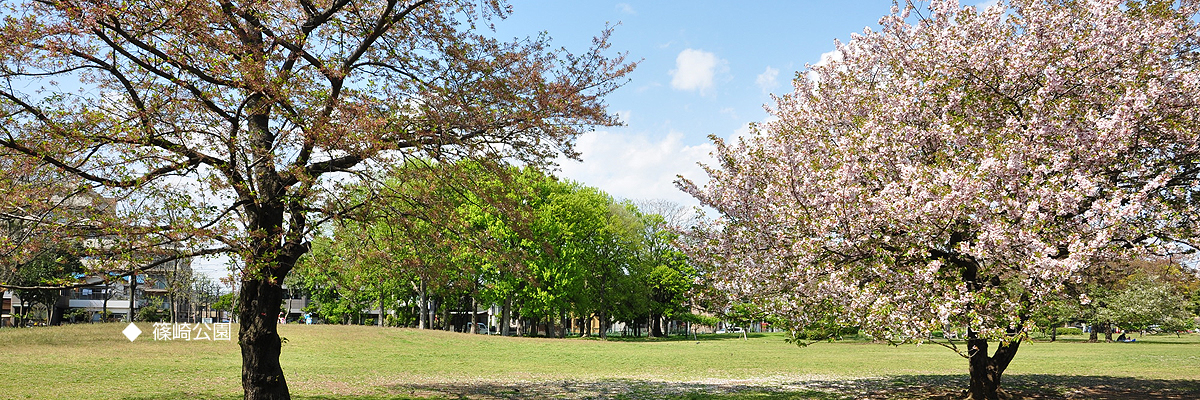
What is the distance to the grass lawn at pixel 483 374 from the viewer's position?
15328 mm

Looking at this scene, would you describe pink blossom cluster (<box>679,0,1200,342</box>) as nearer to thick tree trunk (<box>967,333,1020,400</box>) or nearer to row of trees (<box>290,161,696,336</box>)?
thick tree trunk (<box>967,333,1020,400</box>)

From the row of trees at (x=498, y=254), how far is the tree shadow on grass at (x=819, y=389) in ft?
8.13

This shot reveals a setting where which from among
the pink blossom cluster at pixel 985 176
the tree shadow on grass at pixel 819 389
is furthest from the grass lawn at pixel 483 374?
the pink blossom cluster at pixel 985 176

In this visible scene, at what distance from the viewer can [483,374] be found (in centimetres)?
2103

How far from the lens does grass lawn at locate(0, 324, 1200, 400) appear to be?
50.3 ft

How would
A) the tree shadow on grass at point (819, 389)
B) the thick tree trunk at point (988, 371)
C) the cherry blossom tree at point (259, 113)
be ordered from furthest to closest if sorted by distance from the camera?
the tree shadow on grass at point (819, 389)
the thick tree trunk at point (988, 371)
the cherry blossom tree at point (259, 113)

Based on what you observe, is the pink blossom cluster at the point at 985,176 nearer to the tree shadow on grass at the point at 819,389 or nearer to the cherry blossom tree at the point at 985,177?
the cherry blossom tree at the point at 985,177

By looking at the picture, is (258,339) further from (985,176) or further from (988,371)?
(988,371)

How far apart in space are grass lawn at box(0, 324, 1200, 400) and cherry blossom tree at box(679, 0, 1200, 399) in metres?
1.56

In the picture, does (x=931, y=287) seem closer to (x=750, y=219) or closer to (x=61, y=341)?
(x=750, y=219)

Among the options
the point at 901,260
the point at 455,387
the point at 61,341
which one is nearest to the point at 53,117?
the point at 455,387

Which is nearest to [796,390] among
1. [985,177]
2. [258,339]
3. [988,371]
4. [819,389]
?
[819,389]

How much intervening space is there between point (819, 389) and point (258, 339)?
1261cm

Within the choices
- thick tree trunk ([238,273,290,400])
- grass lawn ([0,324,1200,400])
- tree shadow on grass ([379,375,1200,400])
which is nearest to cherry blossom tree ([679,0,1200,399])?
grass lawn ([0,324,1200,400])
